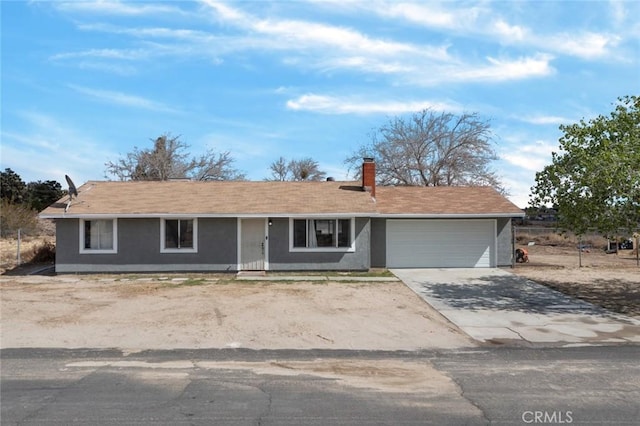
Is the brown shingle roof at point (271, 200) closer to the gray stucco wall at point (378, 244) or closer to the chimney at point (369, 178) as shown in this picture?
the chimney at point (369, 178)

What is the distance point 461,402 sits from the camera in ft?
20.1

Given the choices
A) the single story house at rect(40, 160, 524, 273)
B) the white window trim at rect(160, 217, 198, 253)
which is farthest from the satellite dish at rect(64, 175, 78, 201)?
the white window trim at rect(160, 217, 198, 253)

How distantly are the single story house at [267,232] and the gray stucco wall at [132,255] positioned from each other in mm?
38

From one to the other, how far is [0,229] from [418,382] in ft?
109

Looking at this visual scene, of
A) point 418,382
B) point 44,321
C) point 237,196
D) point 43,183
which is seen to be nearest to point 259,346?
point 418,382

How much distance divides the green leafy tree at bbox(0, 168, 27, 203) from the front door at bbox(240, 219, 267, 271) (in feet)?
150

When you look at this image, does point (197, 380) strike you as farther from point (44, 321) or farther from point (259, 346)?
point (44, 321)

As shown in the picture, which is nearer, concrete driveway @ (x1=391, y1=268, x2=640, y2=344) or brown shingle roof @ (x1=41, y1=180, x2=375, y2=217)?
concrete driveway @ (x1=391, y1=268, x2=640, y2=344)

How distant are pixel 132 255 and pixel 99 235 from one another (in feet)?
5.06

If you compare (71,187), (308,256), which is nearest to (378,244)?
(308,256)

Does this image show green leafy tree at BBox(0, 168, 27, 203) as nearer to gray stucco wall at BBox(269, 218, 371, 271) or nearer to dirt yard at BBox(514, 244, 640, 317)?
gray stucco wall at BBox(269, 218, 371, 271)

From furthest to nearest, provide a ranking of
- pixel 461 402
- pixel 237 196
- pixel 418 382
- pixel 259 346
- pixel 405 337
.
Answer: pixel 237 196 → pixel 405 337 → pixel 259 346 → pixel 418 382 → pixel 461 402

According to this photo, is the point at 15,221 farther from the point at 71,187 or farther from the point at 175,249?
the point at 175,249

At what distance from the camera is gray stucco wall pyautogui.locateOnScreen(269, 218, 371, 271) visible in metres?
20.4
